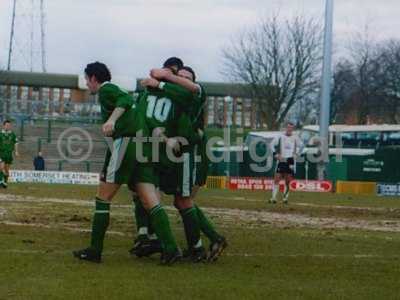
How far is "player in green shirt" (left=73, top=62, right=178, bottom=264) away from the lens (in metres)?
9.56

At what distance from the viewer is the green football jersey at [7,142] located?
31.5 metres

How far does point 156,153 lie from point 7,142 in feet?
74.2

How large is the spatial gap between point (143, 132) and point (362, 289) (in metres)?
2.80

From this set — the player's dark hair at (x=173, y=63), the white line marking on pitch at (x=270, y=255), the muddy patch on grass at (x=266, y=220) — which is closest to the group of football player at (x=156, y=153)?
the player's dark hair at (x=173, y=63)

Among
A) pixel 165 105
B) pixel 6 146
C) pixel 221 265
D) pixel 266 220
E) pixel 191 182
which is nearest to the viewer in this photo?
pixel 221 265

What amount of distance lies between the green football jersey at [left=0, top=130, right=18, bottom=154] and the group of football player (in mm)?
21802

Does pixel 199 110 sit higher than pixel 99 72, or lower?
lower

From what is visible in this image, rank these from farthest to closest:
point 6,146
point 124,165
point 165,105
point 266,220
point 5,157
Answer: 1. point 6,146
2. point 5,157
3. point 266,220
4. point 165,105
5. point 124,165

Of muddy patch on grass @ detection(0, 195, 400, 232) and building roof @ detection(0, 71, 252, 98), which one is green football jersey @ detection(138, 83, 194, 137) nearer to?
muddy patch on grass @ detection(0, 195, 400, 232)

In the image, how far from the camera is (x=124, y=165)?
31.4ft

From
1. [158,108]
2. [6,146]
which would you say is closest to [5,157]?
[6,146]

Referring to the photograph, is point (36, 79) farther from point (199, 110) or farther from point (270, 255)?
point (270, 255)

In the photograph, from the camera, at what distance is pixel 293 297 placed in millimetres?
7758

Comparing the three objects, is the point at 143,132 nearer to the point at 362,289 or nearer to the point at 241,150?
the point at 362,289
